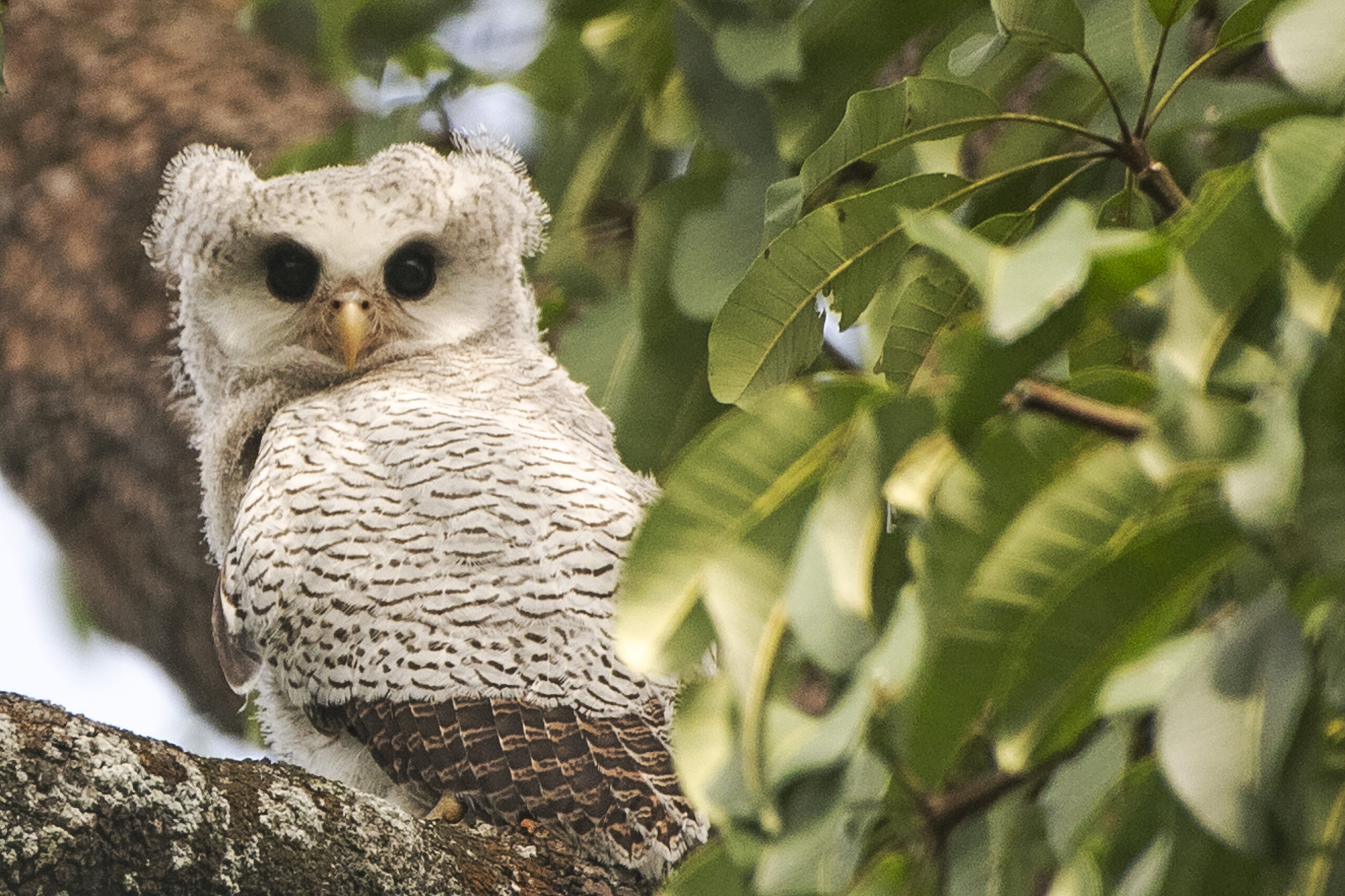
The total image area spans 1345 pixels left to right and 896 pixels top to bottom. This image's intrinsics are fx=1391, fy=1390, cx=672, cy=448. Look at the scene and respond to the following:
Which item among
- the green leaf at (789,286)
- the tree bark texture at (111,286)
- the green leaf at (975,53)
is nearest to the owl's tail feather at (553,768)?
the green leaf at (789,286)

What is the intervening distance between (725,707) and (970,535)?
0.14m

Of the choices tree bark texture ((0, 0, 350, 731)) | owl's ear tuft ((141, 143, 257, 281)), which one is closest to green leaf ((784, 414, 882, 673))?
owl's ear tuft ((141, 143, 257, 281))

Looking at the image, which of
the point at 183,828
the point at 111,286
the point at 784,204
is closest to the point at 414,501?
the point at 183,828

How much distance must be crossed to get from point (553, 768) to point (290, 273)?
A: 107cm

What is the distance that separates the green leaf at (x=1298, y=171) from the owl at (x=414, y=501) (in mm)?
999

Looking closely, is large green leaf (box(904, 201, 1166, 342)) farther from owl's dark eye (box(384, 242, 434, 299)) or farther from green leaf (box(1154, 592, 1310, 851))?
owl's dark eye (box(384, 242, 434, 299))

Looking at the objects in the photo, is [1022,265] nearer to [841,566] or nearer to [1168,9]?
[841,566]

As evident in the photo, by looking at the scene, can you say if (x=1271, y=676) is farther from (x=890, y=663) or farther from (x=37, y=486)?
(x=37, y=486)

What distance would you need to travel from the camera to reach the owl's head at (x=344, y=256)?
85.6 inches

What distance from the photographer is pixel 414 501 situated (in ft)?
5.83

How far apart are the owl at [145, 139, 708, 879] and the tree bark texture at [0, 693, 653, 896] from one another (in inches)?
10.8

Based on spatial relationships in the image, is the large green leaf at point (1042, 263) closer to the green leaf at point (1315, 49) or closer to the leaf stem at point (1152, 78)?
the green leaf at point (1315, 49)

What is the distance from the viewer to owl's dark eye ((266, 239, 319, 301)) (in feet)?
7.32

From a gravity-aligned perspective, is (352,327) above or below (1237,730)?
below
